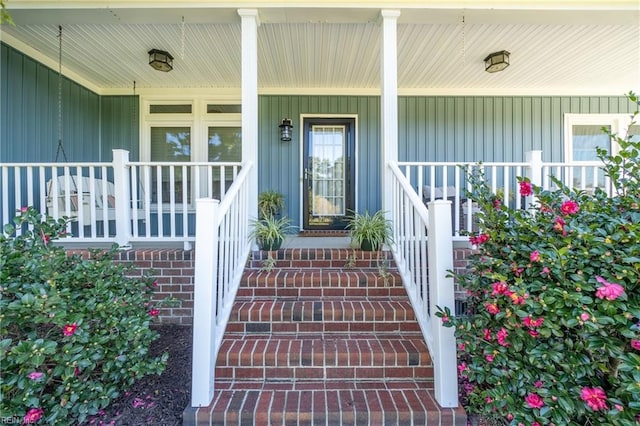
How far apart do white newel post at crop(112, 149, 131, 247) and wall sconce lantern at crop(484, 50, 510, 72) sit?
4.58 m

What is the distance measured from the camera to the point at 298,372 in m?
2.01

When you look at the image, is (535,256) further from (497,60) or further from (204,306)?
(497,60)

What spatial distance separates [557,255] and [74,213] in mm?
4716

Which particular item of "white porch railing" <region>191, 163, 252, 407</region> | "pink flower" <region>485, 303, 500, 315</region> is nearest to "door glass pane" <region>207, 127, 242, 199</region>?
"white porch railing" <region>191, 163, 252, 407</region>

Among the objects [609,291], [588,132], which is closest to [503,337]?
[609,291]

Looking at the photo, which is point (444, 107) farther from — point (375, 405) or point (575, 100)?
point (375, 405)

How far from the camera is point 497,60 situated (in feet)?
13.2

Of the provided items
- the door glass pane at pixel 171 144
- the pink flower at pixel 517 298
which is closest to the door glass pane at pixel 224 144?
the door glass pane at pixel 171 144

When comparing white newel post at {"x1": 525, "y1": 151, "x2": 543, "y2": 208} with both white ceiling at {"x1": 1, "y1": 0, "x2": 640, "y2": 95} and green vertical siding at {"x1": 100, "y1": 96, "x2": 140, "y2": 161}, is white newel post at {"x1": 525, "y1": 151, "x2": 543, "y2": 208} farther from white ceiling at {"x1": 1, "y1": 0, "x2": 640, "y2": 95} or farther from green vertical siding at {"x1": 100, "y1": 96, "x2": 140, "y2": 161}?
green vertical siding at {"x1": 100, "y1": 96, "x2": 140, "y2": 161}

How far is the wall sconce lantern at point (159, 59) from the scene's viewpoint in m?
3.93

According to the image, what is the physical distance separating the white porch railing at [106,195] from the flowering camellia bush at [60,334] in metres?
0.63

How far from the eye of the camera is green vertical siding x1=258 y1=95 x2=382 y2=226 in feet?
17.3

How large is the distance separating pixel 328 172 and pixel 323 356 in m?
3.71

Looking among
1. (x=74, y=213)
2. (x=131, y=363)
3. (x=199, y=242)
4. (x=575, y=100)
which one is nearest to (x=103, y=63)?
(x=74, y=213)
